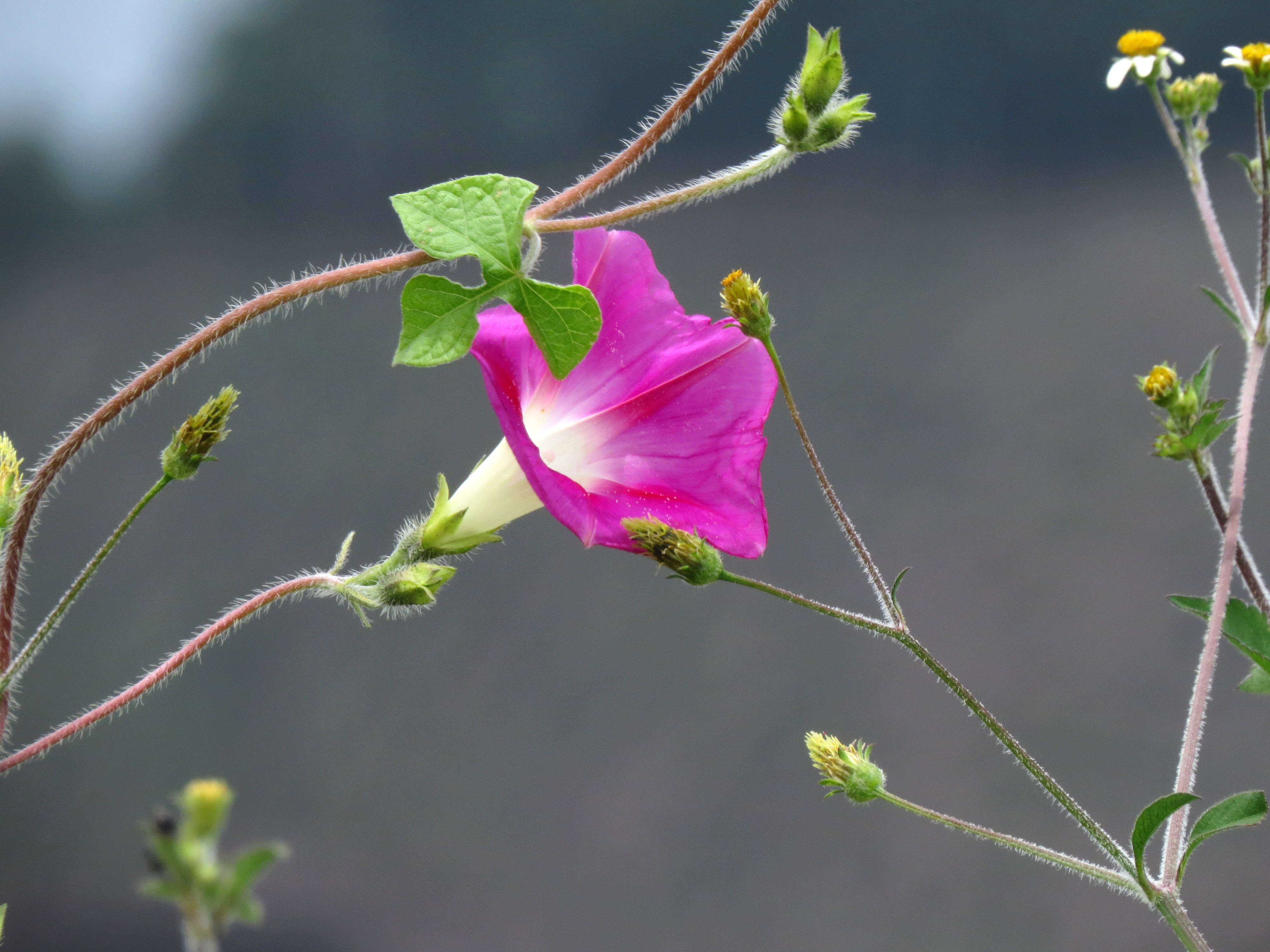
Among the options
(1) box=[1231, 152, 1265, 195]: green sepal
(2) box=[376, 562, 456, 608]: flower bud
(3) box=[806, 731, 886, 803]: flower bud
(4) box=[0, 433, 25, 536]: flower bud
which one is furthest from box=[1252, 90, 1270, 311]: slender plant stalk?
(4) box=[0, 433, 25, 536]: flower bud

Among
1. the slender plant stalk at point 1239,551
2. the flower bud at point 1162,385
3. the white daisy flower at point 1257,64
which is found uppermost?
the white daisy flower at point 1257,64

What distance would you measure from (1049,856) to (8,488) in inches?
16.1

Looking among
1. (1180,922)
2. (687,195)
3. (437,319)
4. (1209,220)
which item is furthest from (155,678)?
(1209,220)

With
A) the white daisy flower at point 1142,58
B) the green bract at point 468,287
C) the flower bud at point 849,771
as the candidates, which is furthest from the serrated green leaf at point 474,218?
the white daisy flower at point 1142,58

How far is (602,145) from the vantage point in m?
1.69

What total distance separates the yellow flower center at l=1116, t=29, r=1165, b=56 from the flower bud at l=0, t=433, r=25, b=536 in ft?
1.77

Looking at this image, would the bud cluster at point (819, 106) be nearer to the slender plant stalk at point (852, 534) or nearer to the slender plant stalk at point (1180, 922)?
the slender plant stalk at point (852, 534)

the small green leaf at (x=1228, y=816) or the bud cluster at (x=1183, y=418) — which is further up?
the bud cluster at (x=1183, y=418)

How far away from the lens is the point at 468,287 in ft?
1.27

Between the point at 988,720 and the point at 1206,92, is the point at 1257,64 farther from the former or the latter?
the point at 988,720

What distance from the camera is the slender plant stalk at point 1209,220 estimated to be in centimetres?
48

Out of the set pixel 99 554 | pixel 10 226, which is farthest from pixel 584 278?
pixel 10 226

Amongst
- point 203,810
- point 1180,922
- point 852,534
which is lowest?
point 1180,922

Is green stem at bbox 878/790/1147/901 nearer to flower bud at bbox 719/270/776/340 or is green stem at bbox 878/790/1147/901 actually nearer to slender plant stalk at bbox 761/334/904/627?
slender plant stalk at bbox 761/334/904/627
